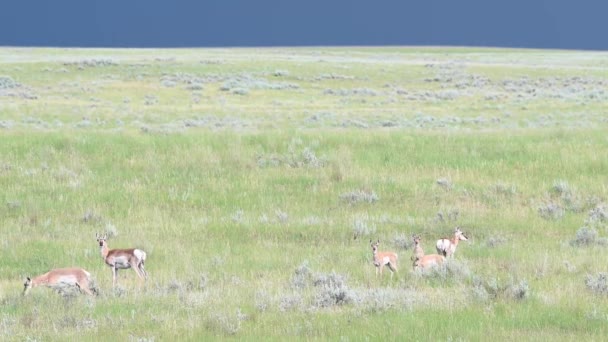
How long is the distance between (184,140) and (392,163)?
15.0 ft

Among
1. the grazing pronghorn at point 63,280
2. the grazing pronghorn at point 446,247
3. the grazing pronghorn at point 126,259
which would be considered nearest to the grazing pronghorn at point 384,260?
the grazing pronghorn at point 446,247

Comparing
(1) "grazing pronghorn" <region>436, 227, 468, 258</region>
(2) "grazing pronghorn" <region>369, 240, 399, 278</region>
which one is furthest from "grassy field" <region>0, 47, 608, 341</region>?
(1) "grazing pronghorn" <region>436, 227, 468, 258</region>

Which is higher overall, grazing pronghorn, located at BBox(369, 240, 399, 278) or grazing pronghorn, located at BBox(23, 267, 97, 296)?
grazing pronghorn, located at BBox(369, 240, 399, 278)

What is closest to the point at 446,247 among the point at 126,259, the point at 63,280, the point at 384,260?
the point at 384,260

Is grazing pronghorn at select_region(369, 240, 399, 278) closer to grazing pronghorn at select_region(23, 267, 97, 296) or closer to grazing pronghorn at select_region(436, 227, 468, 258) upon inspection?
grazing pronghorn at select_region(436, 227, 468, 258)

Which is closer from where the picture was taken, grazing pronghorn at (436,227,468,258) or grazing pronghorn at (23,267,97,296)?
grazing pronghorn at (23,267,97,296)

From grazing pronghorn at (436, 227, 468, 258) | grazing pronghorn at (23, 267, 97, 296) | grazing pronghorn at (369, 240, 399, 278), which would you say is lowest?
grazing pronghorn at (23, 267, 97, 296)

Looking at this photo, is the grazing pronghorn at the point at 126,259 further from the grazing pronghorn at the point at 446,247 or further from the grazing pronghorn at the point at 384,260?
the grazing pronghorn at the point at 446,247

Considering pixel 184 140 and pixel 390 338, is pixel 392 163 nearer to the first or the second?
pixel 184 140

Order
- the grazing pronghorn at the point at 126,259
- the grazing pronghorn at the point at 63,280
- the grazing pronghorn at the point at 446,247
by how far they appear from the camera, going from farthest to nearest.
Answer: the grazing pronghorn at the point at 446,247 → the grazing pronghorn at the point at 126,259 → the grazing pronghorn at the point at 63,280

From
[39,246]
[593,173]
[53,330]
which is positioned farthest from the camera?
[593,173]

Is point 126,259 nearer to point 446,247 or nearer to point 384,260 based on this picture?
point 384,260

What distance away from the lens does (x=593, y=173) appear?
671 inches

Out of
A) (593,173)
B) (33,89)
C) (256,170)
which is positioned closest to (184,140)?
(256,170)
